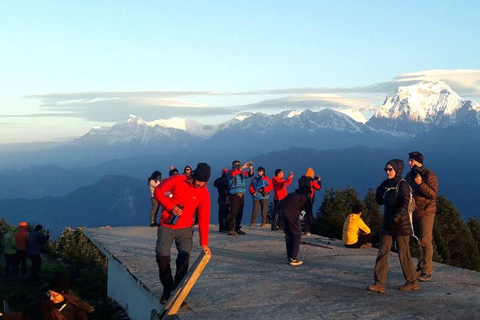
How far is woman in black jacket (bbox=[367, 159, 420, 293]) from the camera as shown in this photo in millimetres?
8156

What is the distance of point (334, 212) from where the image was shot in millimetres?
22703

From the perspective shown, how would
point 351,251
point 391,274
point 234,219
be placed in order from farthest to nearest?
point 234,219
point 351,251
point 391,274

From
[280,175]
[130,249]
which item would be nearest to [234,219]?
[280,175]

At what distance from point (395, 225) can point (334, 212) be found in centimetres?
1463

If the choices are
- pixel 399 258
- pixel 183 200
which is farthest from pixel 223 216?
pixel 183 200

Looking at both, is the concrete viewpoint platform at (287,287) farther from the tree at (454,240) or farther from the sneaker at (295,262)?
the tree at (454,240)

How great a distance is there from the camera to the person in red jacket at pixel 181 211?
7.36 metres

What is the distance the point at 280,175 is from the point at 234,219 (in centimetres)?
204

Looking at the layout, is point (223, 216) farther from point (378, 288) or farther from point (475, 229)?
point (475, 229)

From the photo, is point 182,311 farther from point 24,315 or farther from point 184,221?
point 24,315

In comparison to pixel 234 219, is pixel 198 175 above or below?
above

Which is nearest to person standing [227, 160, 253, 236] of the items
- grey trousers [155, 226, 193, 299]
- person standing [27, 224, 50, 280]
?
person standing [27, 224, 50, 280]

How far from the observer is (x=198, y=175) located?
7.32 meters

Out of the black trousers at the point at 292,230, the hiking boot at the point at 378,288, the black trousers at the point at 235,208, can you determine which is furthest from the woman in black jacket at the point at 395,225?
the black trousers at the point at 235,208
